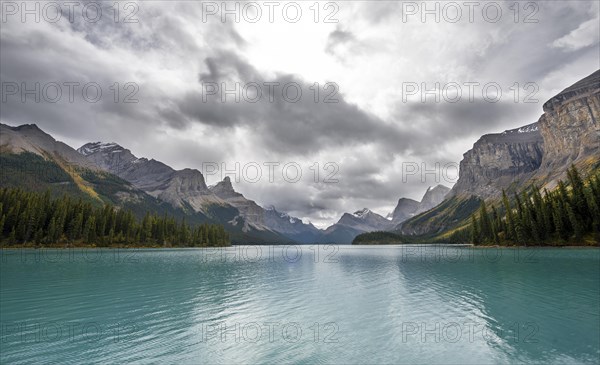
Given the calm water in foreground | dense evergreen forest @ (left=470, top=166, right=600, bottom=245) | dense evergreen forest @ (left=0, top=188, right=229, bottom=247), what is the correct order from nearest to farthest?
1. the calm water in foreground
2. dense evergreen forest @ (left=470, top=166, right=600, bottom=245)
3. dense evergreen forest @ (left=0, top=188, right=229, bottom=247)

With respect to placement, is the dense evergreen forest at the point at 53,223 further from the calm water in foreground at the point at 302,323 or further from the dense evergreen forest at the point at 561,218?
the dense evergreen forest at the point at 561,218

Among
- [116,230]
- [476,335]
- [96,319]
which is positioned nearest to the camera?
[476,335]

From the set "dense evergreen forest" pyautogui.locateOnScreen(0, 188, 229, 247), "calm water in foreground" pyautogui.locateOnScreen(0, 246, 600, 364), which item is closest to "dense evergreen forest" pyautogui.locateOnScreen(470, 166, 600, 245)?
"calm water in foreground" pyautogui.locateOnScreen(0, 246, 600, 364)

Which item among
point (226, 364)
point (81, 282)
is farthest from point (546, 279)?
point (81, 282)

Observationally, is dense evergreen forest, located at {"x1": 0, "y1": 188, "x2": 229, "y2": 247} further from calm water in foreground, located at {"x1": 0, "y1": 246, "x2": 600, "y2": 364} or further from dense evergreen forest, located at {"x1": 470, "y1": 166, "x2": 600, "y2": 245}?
dense evergreen forest, located at {"x1": 470, "y1": 166, "x2": 600, "y2": 245}

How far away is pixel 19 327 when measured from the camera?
1000 inches

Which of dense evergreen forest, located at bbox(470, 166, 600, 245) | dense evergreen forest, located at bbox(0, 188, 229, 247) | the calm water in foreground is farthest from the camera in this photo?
dense evergreen forest, located at bbox(0, 188, 229, 247)

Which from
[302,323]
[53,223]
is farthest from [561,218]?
[53,223]

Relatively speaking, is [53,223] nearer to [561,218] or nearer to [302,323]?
[302,323]

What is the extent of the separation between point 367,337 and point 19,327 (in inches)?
1096

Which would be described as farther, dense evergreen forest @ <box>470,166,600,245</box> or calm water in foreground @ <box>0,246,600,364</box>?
dense evergreen forest @ <box>470,166,600,245</box>

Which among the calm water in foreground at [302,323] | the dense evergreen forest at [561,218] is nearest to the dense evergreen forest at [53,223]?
the calm water in foreground at [302,323]

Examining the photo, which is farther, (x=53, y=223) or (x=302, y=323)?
(x=53, y=223)

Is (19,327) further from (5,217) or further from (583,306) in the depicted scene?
(5,217)
